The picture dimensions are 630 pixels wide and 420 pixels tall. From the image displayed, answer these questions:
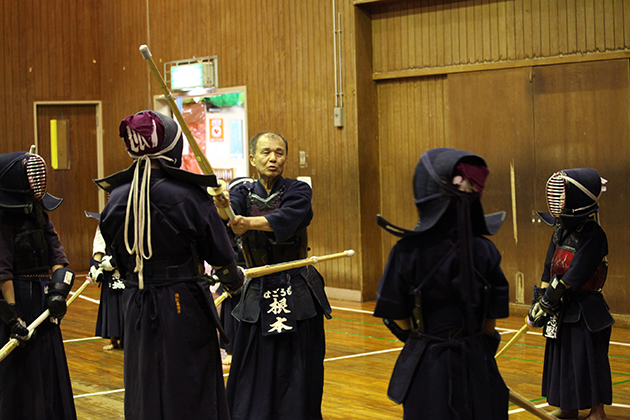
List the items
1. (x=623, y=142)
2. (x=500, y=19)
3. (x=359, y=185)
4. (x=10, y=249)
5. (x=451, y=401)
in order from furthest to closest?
(x=359, y=185) < (x=500, y=19) < (x=623, y=142) < (x=10, y=249) < (x=451, y=401)

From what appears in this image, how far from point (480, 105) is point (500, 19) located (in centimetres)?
92

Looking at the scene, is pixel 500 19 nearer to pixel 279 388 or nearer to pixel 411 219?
pixel 411 219

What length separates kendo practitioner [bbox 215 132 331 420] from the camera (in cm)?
365

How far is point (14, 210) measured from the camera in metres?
3.51

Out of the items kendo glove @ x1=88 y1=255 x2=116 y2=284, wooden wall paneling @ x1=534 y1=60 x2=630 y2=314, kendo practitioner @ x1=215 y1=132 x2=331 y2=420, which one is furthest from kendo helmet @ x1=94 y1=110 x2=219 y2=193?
wooden wall paneling @ x1=534 y1=60 x2=630 y2=314

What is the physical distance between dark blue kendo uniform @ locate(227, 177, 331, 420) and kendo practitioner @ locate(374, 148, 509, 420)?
1.24m

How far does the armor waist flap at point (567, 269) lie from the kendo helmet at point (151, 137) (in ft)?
7.83

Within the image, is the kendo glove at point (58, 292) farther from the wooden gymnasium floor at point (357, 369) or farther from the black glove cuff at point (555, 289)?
the black glove cuff at point (555, 289)

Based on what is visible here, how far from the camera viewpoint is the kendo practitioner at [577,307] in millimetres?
3893

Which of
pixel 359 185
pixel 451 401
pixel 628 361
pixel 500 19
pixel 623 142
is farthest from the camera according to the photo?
pixel 359 185

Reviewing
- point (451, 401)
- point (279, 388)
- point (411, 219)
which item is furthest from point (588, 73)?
point (451, 401)

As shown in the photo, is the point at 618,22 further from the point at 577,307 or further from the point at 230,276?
the point at 230,276

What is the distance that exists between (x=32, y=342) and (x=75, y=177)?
7869 mm

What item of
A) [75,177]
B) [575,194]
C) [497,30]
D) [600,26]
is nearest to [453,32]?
[497,30]
